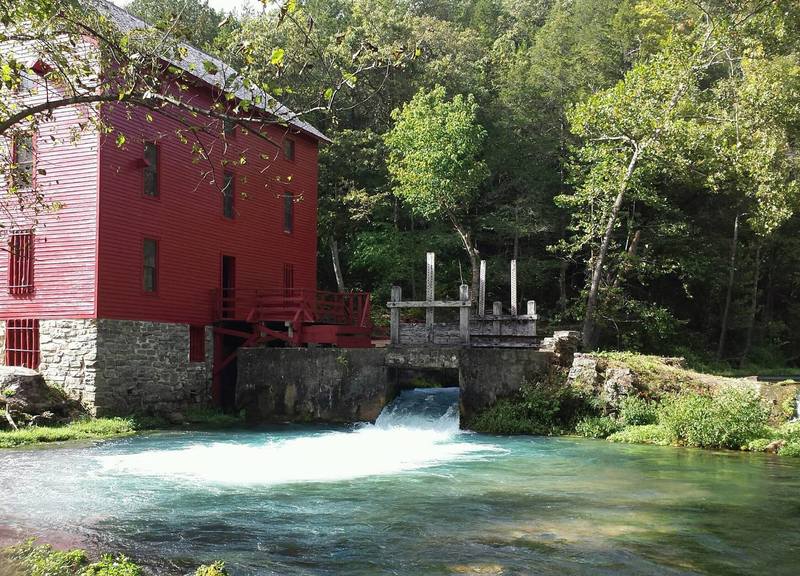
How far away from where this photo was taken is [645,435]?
16203mm

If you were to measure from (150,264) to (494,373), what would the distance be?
9.62 meters

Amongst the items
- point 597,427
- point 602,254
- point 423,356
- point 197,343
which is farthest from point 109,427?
point 602,254

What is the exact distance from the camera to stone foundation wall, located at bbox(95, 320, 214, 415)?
1886 centimetres

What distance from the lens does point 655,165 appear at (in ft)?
86.1

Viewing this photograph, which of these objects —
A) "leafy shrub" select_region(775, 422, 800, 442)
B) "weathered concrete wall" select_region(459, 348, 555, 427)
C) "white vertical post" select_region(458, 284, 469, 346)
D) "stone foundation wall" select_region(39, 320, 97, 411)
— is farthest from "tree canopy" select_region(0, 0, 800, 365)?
"leafy shrub" select_region(775, 422, 800, 442)

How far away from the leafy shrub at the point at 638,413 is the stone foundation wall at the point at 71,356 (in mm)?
12511

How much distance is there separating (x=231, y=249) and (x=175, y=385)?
469 cm

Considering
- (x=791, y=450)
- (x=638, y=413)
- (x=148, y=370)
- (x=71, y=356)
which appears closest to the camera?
(x=791, y=450)

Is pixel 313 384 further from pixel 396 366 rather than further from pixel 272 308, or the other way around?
pixel 272 308

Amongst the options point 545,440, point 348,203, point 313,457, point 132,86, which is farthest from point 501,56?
point 132,86

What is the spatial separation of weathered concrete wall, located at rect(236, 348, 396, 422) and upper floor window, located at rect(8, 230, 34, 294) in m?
5.95

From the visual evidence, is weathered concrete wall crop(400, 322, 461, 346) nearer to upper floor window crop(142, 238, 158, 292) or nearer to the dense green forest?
Answer: the dense green forest

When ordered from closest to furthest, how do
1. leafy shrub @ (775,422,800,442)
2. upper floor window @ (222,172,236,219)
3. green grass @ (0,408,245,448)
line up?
leafy shrub @ (775,422,800,442) → green grass @ (0,408,245,448) → upper floor window @ (222,172,236,219)

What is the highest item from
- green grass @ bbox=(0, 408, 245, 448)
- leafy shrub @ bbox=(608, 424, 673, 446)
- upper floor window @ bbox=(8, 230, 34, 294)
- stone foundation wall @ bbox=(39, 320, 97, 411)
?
upper floor window @ bbox=(8, 230, 34, 294)
